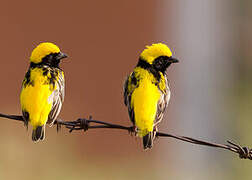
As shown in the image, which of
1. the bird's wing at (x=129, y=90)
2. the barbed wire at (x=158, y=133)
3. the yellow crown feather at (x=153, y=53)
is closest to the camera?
the barbed wire at (x=158, y=133)

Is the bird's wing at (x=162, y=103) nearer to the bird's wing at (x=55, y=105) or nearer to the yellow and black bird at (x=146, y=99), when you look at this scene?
the yellow and black bird at (x=146, y=99)

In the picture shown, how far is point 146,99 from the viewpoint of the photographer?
843 centimetres

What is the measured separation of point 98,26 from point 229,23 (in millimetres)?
9785

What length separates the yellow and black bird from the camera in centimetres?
839

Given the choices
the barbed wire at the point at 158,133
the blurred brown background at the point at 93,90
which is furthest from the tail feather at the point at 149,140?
the blurred brown background at the point at 93,90

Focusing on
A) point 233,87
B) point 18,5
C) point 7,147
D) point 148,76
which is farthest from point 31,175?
point 233,87

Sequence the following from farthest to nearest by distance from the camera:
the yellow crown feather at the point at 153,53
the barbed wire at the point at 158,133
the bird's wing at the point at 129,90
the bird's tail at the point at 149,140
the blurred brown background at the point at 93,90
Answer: the blurred brown background at the point at 93,90 → the yellow crown feather at the point at 153,53 → the bird's wing at the point at 129,90 → the bird's tail at the point at 149,140 → the barbed wire at the point at 158,133

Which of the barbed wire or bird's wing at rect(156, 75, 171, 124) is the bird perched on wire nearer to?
the barbed wire

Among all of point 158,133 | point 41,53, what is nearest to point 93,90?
point 41,53

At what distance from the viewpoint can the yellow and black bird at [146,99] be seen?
8.39 m

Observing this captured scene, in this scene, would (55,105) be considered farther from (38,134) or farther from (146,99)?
(146,99)

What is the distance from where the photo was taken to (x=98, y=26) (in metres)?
15.0

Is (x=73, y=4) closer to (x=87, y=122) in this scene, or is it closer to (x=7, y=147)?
(x=7, y=147)

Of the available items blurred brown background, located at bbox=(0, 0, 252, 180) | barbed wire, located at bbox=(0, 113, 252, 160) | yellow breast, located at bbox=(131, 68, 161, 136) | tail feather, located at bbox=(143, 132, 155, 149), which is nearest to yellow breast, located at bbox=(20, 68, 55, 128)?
barbed wire, located at bbox=(0, 113, 252, 160)
